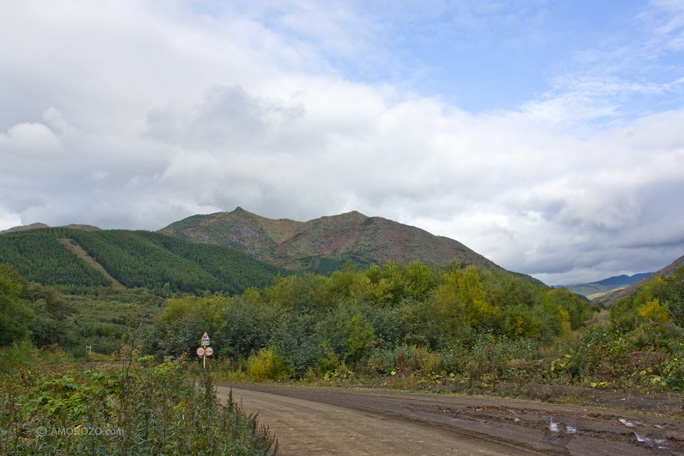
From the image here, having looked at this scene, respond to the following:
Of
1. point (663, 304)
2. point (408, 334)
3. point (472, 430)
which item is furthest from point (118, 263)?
point (472, 430)

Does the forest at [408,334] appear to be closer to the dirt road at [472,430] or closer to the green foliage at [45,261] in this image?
the dirt road at [472,430]

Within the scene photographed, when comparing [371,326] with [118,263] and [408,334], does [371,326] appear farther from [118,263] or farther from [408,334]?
[118,263]

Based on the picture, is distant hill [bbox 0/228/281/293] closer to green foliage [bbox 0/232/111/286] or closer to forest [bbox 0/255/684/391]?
green foliage [bbox 0/232/111/286]

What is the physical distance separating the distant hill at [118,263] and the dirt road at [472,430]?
435 ft

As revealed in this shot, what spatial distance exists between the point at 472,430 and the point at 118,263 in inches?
6418

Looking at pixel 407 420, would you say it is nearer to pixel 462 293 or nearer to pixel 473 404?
pixel 473 404

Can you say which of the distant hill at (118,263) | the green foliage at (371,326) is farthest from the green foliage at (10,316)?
the distant hill at (118,263)

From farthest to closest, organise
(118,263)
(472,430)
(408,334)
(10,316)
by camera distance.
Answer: (118,263)
(10,316)
(408,334)
(472,430)

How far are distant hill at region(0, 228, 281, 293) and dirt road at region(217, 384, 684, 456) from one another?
13250cm

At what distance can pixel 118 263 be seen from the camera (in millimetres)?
149250

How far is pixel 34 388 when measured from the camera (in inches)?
299

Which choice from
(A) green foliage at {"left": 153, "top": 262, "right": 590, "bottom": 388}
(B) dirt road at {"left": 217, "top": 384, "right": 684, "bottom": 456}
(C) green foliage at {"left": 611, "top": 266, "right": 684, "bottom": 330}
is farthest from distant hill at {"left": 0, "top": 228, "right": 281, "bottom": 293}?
(B) dirt road at {"left": 217, "top": 384, "right": 684, "bottom": 456}

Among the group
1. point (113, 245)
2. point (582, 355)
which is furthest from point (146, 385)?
point (113, 245)

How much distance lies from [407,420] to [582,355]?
923 cm
